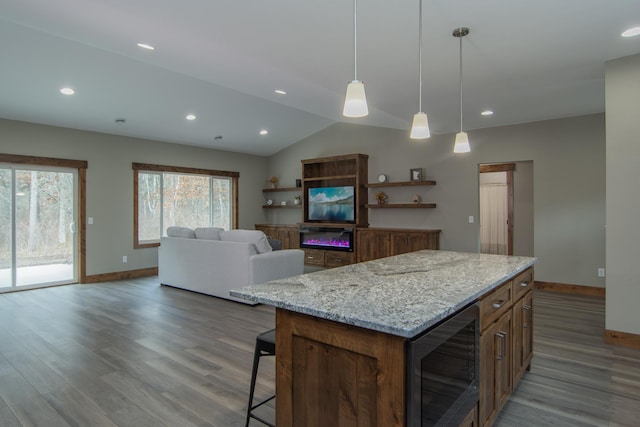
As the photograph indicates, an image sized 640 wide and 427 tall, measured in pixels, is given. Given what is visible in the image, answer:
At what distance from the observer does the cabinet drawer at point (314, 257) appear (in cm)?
783

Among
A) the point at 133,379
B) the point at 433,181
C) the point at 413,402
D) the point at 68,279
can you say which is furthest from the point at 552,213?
the point at 68,279

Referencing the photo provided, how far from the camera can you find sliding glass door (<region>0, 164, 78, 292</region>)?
5637 mm

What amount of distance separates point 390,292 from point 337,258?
19.2ft

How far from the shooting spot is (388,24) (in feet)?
9.00

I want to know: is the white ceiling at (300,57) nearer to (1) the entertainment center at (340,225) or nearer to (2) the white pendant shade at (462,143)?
(2) the white pendant shade at (462,143)

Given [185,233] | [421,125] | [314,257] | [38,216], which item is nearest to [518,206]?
[314,257]

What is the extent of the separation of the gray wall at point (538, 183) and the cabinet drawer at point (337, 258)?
872mm

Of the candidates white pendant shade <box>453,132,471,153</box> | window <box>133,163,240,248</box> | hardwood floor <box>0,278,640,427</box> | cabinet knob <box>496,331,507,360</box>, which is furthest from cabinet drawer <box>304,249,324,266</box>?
cabinet knob <box>496,331,507,360</box>

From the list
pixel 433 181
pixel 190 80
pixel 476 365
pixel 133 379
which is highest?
pixel 190 80

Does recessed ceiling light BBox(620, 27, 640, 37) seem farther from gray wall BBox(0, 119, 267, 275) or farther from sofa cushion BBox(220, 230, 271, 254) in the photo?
gray wall BBox(0, 119, 267, 275)

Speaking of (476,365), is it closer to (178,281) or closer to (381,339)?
(381,339)

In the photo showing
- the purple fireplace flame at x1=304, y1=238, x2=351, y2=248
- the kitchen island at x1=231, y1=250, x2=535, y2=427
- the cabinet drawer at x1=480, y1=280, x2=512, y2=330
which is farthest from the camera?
the purple fireplace flame at x1=304, y1=238, x2=351, y2=248

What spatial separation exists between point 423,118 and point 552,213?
161 inches

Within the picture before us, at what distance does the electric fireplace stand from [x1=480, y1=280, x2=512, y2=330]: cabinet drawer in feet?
16.9
